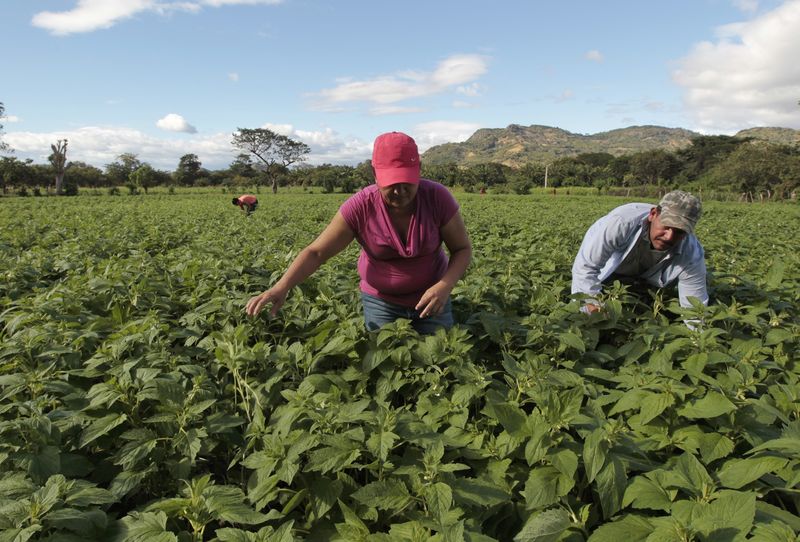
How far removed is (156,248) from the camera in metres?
7.52

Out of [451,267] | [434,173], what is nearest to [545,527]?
[451,267]

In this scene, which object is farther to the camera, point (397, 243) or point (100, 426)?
point (397, 243)

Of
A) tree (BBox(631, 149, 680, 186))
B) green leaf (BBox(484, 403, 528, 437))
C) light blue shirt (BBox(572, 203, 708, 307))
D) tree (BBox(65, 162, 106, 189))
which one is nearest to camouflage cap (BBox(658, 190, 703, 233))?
light blue shirt (BBox(572, 203, 708, 307))

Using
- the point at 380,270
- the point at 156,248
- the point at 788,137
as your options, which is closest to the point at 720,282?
the point at 380,270

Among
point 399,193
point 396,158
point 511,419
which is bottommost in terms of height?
point 511,419

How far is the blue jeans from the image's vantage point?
9.96 feet

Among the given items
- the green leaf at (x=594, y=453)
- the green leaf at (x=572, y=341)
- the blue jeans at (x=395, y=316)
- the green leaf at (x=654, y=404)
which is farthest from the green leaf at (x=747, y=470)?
the blue jeans at (x=395, y=316)

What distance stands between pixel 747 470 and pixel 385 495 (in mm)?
1255

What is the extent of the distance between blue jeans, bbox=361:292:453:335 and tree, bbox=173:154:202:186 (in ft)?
266

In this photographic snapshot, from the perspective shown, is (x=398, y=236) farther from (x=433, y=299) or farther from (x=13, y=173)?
(x=13, y=173)

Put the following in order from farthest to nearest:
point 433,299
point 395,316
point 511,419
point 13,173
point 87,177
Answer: point 87,177 → point 13,173 → point 395,316 → point 433,299 → point 511,419

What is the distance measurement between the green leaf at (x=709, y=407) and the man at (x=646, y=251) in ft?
4.49

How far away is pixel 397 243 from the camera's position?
2838 mm

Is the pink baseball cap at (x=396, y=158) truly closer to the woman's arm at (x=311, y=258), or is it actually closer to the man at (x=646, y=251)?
the woman's arm at (x=311, y=258)
